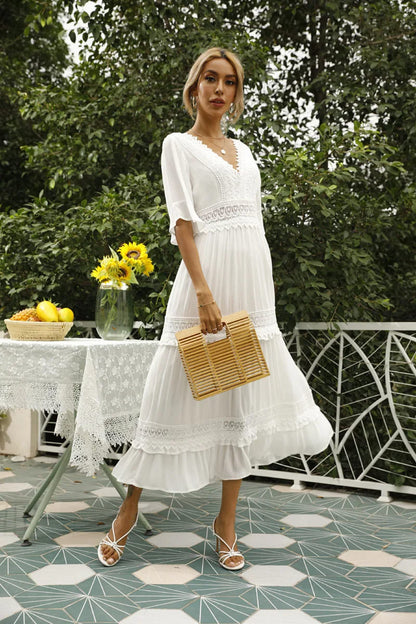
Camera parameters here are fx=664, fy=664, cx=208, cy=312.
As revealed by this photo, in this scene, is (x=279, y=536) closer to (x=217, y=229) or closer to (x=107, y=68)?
(x=217, y=229)

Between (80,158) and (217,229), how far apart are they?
288 centimetres

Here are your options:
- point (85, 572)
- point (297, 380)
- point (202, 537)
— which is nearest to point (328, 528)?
point (202, 537)

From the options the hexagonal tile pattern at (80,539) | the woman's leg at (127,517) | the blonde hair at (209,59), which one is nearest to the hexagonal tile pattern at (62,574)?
the woman's leg at (127,517)

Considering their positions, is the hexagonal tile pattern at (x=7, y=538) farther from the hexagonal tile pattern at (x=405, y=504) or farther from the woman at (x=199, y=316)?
the hexagonal tile pattern at (x=405, y=504)

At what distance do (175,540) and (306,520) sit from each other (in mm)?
621

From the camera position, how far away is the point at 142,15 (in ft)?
15.0

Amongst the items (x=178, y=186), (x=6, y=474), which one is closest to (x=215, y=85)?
(x=178, y=186)

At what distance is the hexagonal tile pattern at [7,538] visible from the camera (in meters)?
2.48

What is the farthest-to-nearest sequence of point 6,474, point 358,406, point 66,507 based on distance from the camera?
point 358,406 → point 6,474 → point 66,507

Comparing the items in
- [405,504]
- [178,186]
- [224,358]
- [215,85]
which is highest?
[215,85]

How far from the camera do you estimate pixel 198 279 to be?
2.15m

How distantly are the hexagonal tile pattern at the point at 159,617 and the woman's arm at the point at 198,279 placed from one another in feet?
2.74

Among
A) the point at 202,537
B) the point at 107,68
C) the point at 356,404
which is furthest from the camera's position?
the point at 107,68

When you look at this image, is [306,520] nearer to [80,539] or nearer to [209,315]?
[80,539]
